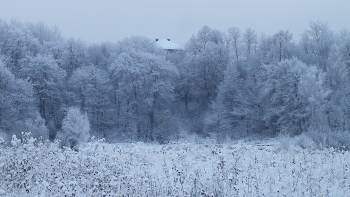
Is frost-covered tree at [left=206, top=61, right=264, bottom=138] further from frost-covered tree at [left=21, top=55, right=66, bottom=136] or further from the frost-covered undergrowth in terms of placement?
the frost-covered undergrowth

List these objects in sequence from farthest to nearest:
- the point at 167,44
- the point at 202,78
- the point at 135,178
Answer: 1. the point at 167,44
2. the point at 202,78
3. the point at 135,178

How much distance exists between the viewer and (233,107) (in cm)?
3378

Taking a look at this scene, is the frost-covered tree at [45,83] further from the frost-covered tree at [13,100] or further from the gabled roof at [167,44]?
the gabled roof at [167,44]

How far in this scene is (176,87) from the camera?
129 ft

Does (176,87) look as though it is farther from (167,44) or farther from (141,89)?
(167,44)

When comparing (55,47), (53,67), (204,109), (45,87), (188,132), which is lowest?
(188,132)

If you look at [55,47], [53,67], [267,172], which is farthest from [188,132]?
[267,172]

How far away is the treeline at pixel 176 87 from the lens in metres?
27.2

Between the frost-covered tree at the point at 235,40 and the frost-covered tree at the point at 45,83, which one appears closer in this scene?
the frost-covered tree at the point at 45,83

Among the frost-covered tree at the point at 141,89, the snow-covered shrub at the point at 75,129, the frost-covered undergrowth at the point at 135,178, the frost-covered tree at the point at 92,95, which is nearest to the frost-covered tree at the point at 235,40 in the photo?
the frost-covered tree at the point at 141,89

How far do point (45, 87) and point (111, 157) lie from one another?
91.8 ft

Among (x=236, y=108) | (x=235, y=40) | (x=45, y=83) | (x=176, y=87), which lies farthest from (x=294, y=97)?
(x=45, y=83)

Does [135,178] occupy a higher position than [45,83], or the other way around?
[45,83]

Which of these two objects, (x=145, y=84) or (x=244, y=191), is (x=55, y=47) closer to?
(x=145, y=84)
